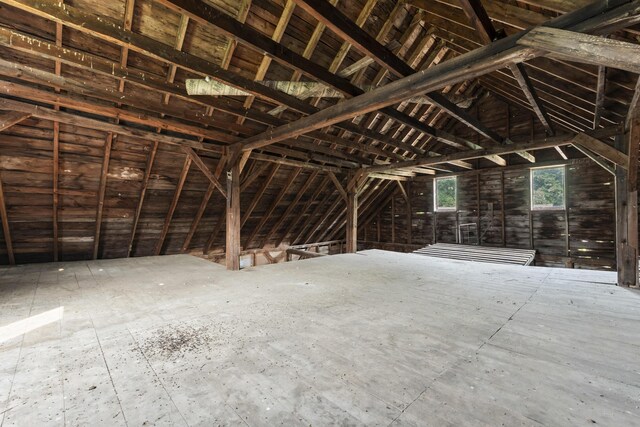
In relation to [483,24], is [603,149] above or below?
below

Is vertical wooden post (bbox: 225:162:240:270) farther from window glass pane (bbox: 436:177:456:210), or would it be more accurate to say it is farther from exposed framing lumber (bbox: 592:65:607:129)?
window glass pane (bbox: 436:177:456:210)

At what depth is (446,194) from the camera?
9.91 metres

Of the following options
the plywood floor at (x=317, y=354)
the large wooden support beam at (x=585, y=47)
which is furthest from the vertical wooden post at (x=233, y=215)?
the large wooden support beam at (x=585, y=47)

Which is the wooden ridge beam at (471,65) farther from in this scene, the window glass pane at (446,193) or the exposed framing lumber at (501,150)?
the window glass pane at (446,193)

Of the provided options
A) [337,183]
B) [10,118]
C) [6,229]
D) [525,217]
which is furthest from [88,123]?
[525,217]

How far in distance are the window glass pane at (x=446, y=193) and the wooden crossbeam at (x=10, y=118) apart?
34.4ft

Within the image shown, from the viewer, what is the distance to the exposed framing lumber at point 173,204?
5.76m

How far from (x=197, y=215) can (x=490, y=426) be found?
704 cm

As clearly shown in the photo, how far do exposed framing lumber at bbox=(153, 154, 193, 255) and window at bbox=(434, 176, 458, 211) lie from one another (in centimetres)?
821

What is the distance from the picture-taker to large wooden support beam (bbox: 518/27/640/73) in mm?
1612

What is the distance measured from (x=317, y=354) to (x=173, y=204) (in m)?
5.66

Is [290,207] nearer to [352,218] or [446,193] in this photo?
[352,218]

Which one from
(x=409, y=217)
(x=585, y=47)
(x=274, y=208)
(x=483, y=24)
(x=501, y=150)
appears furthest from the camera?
(x=409, y=217)

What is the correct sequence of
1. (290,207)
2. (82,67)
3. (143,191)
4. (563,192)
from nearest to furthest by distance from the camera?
(82,67)
(143,191)
(563,192)
(290,207)
